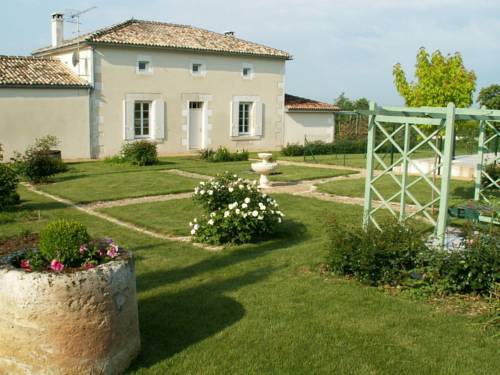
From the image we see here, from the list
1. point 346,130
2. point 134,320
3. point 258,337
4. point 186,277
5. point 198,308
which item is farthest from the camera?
point 346,130

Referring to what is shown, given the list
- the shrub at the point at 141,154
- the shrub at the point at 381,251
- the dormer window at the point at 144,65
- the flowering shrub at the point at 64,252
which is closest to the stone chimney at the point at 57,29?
the dormer window at the point at 144,65

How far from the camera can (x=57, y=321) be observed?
371 centimetres

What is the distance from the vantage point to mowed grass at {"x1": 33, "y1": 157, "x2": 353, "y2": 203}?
13109 mm

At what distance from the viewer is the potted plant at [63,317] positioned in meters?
3.70

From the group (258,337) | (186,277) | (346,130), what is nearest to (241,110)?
(346,130)

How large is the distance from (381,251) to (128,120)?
1758 centimetres

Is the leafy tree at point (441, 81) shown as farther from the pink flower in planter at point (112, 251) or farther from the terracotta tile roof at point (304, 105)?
the terracotta tile roof at point (304, 105)

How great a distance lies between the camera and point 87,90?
20781 mm

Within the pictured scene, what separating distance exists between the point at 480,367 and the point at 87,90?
19.1 m

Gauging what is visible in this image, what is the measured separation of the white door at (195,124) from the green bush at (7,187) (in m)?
13.0

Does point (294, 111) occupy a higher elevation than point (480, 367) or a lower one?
higher

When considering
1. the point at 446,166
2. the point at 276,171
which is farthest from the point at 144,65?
the point at 446,166

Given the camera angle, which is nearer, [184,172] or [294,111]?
[184,172]

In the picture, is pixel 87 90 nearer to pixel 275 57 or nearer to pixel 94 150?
pixel 94 150
